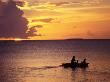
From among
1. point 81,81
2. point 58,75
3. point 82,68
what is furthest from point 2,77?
point 82,68

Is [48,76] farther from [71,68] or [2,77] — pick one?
[71,68]

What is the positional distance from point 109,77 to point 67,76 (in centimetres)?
537

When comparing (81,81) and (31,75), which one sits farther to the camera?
(31,75)

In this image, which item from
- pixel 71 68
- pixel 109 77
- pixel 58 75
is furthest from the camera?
pixel 71 68

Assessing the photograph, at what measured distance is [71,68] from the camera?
55531 mm

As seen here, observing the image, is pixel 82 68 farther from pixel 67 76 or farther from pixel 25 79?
pixel 25 79

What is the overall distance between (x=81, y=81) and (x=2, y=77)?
9965mm

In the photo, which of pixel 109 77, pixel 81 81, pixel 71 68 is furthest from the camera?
pixel 71 68

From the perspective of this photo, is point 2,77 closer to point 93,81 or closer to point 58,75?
point 58,75

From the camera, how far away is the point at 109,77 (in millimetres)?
45562

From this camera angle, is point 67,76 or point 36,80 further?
point 67,76

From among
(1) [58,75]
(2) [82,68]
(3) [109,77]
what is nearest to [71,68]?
(2) [82,68]

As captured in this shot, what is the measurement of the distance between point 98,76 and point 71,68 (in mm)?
9088

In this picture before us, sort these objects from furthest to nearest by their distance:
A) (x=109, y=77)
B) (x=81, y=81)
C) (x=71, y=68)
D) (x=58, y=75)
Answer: (x=71, y=68) → (x=58, y=75) → (x=109, y=77) → (x=81, y=81)
